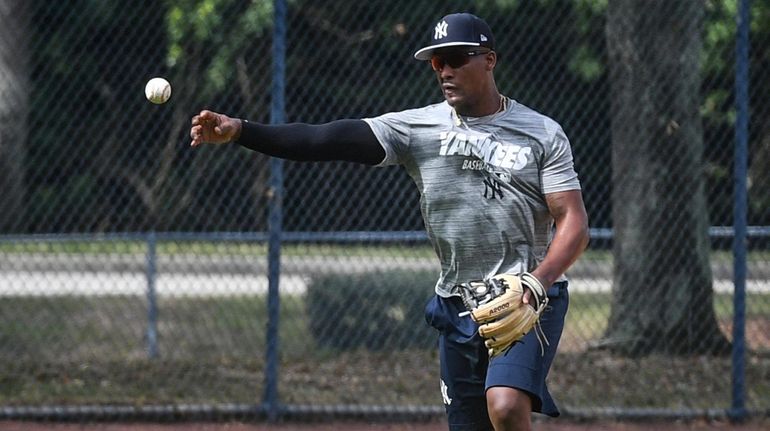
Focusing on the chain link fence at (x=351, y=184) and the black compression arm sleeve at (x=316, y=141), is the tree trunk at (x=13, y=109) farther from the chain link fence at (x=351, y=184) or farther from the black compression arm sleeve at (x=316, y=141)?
the black compression arm sleeve at (x=316, y=141)

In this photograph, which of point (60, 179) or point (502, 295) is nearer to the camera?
point (502, 295)

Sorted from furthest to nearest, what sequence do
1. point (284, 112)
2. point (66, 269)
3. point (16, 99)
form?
point (66, 269) < point (16, 99) < point (284, 112)

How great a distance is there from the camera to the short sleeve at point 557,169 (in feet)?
15.0

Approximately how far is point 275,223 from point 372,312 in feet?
4.09

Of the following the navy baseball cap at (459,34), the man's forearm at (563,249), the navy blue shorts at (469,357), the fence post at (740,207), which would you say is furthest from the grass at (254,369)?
the navy baseball cap at (459,34)

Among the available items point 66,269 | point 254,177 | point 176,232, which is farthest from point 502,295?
point 66,269

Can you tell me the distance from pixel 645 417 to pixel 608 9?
2.72 m

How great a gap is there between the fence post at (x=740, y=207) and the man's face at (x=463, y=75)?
328 centimetres

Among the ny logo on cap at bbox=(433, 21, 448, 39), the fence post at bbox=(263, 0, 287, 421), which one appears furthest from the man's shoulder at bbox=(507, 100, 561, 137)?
the fence post at bbox=(263, 0, 287, 421)

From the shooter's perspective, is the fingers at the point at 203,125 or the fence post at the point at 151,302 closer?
the fingers at the point at 203,125

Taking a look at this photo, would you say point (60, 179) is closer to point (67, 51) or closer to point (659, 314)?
point (67, 51)

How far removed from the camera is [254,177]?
26.5ft

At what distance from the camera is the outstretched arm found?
4.45m

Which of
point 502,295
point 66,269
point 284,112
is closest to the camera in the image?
point 502,295
